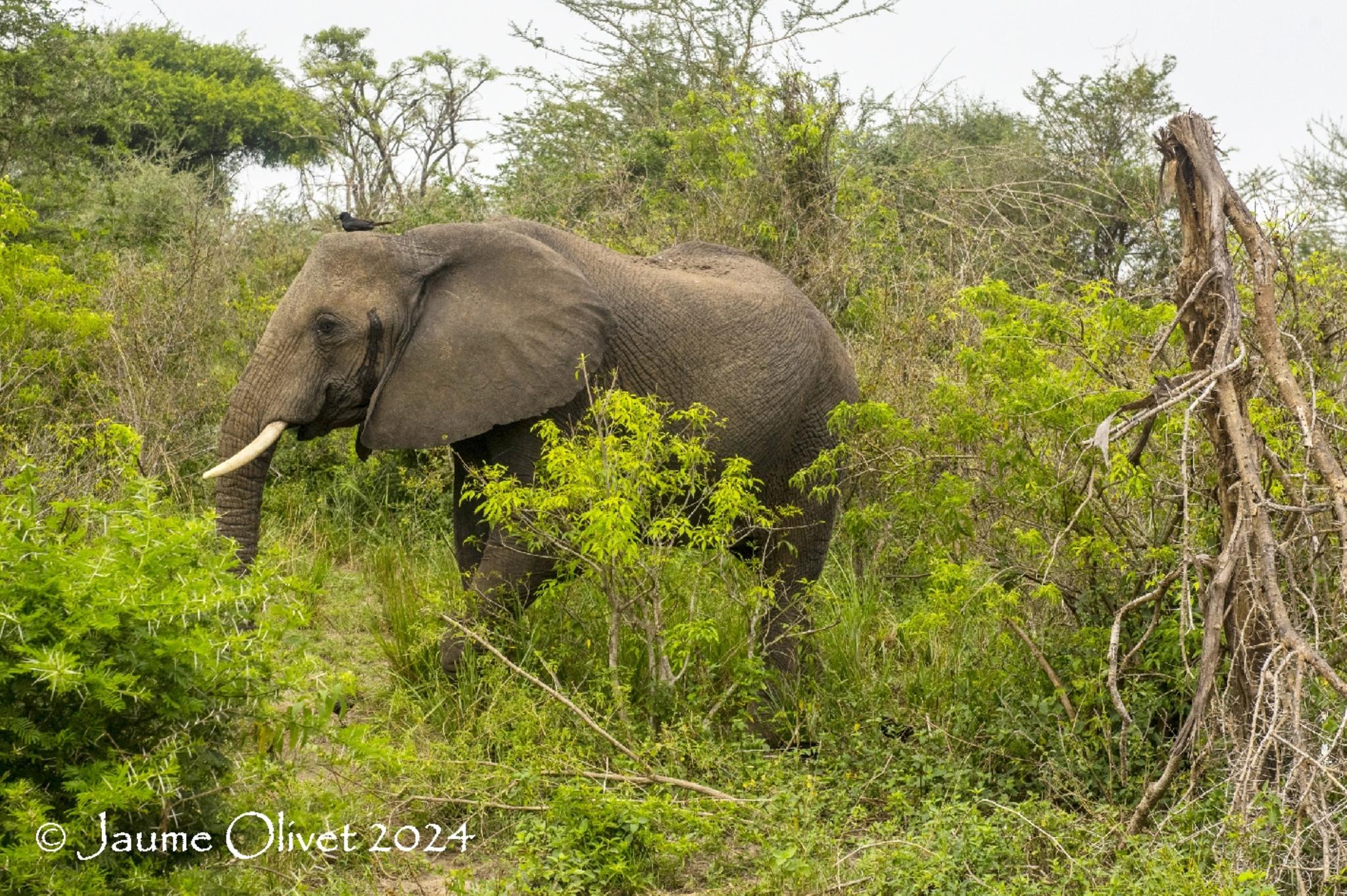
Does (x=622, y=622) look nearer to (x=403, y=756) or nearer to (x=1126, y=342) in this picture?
(x=403, y=756)

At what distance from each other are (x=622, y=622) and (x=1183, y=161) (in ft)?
9.42

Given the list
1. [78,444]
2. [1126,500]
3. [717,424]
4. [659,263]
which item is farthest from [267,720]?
[78,444]

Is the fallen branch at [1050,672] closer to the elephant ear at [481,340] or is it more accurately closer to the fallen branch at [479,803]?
the fallen branch at [479,803]

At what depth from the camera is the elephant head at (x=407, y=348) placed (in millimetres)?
6055

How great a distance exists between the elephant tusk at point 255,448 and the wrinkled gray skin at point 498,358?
4 centimetres

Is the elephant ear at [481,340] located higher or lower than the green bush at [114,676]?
higher

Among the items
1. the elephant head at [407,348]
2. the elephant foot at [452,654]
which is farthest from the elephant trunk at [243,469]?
the elephant foot at [452,654]

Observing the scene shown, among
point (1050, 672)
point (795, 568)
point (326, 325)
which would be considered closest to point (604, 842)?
point (1050, 672)

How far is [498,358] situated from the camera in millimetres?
6258

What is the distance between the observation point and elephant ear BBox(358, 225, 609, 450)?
6.17 metres

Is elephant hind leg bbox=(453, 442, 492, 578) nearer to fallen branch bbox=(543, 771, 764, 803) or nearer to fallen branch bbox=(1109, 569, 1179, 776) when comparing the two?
fallen branch bbox=(543, 771, 764, 803)

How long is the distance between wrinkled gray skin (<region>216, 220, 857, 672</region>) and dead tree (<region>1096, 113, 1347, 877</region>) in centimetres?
210

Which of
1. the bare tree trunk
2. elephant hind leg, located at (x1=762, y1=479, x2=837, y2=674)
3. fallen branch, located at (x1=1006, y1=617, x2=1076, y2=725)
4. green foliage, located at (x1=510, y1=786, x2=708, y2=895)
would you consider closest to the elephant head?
elephant hind leg, located at (x1=762, y1=479, x2=837, y2=674)

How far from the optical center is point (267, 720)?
3.80m
